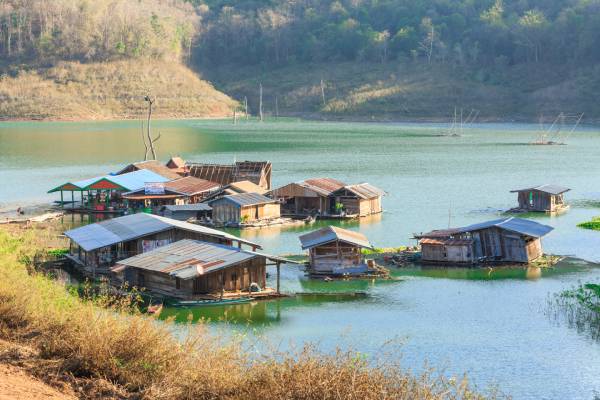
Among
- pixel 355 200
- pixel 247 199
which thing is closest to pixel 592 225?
pixel 355 200

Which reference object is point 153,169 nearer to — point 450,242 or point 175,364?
point 450,242

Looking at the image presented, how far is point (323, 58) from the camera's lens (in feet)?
467

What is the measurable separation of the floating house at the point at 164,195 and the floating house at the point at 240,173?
3.79 m

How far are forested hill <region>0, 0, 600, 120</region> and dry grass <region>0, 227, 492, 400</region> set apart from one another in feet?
334

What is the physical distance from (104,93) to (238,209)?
84576 millimetres

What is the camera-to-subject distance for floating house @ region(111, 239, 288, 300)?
26797 millimetres

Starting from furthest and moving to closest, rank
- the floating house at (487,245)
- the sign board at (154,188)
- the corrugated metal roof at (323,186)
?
the sign board at (154,188)
the corrugated metal roof at (323,186)
the floating house at (487,245)

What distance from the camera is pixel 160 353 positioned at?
15859 millimetres

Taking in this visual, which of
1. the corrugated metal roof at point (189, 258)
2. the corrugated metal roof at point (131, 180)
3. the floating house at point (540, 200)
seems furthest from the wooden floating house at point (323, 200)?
the corrugated metal roof at point (189, 258)

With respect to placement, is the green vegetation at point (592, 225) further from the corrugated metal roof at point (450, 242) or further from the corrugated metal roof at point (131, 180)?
the corrugated metal roof at point (131, 180)

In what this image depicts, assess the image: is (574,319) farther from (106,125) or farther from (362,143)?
(106,125)

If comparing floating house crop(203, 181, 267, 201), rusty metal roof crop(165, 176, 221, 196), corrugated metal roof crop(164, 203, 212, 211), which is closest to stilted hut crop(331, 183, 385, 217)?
floating house crop(203, 181, 267, 201)

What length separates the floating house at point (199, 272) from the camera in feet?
87.9

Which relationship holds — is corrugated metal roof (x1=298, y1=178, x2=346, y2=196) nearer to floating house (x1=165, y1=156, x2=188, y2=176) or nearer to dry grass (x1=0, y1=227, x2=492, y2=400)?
floating house (x1=165, y1=156, x2=188, y2=176)
